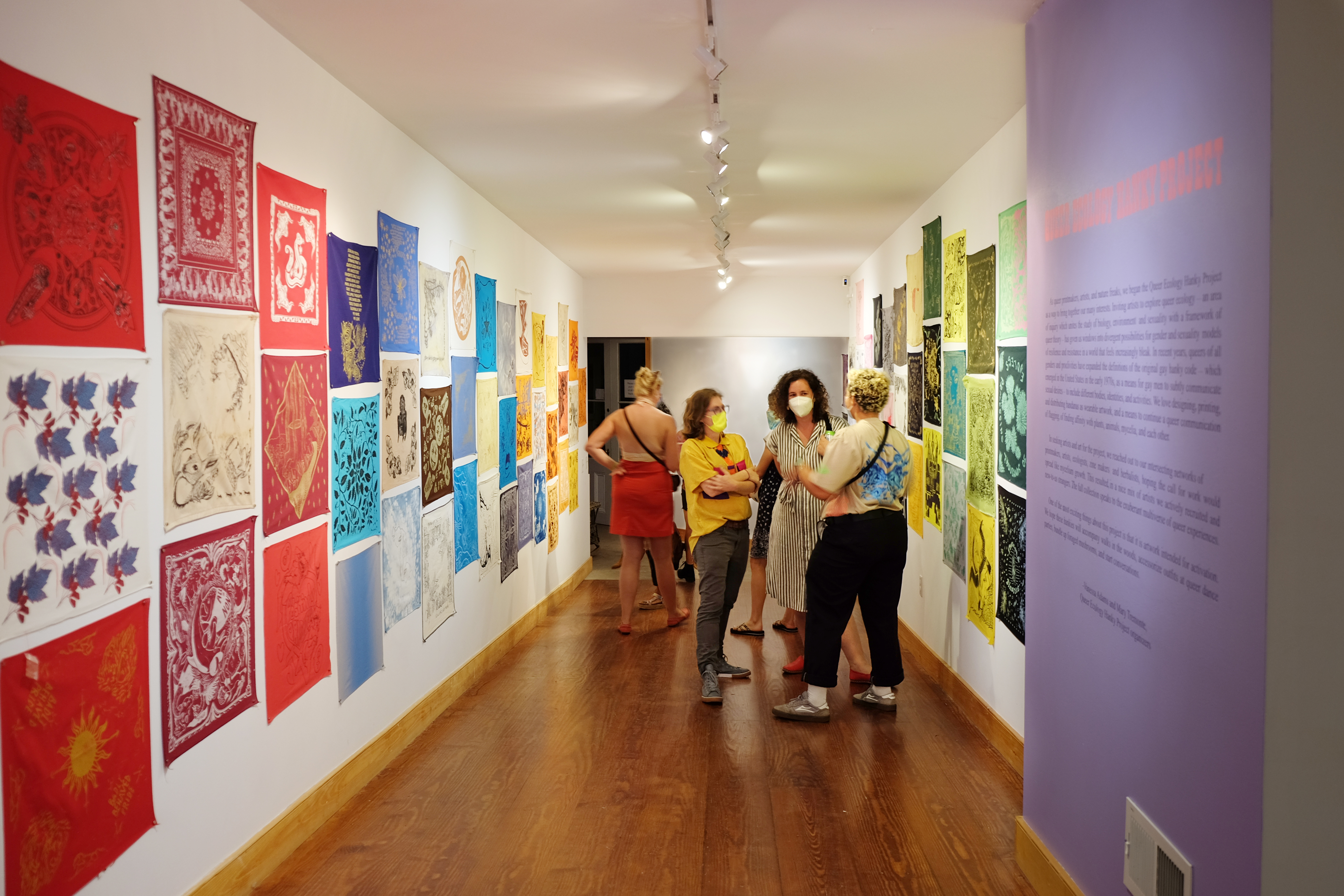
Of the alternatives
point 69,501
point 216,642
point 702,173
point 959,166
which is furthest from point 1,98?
point 959,166

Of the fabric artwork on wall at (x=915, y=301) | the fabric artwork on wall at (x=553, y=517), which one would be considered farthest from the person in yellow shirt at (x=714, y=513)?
the fabric artwork on wall at (x=553, y=517)

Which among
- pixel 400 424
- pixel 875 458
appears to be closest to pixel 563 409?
pixel 400 424

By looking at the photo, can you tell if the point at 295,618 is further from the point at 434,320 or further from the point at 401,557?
the point at 434,320

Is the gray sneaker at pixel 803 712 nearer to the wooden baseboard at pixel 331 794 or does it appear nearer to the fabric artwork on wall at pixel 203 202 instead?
the wooden baseboard at pixel 331 794

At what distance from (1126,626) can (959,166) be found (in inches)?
133

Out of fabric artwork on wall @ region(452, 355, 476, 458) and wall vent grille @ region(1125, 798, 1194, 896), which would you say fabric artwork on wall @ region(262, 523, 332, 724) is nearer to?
fabric artwork on wall @ region(452, 355, 476, 458)

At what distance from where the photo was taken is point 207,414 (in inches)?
114

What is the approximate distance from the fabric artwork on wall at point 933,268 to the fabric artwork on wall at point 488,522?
271 centimetres

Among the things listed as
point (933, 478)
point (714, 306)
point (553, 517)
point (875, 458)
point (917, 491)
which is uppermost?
point (714, 306)

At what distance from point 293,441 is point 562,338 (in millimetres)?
5629

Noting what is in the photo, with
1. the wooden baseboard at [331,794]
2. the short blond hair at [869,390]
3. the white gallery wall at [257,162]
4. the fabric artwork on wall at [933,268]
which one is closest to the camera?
the white gallery wall at [257,162]

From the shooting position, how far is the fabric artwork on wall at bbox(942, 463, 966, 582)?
519 cm

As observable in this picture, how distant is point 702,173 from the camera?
549cm

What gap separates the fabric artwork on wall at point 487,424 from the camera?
597cm
